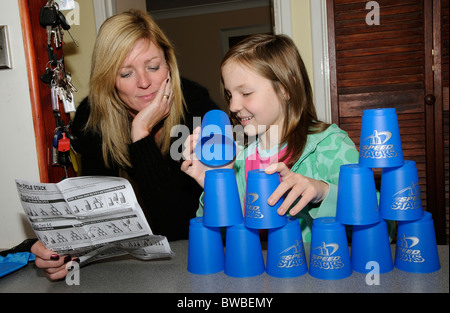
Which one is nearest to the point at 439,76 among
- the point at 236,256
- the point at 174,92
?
the point at 174,92

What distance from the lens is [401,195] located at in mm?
737

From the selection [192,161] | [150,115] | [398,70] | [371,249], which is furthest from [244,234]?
[398,70]

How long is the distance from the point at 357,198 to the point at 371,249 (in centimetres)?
10

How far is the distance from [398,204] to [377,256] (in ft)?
0.35

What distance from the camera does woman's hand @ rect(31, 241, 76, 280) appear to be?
2.71 ft

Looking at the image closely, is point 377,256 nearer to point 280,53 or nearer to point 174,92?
point 280,53

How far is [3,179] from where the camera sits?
1.23 metres

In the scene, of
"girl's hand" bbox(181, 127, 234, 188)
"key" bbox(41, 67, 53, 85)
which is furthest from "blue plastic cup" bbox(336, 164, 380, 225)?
"key" bbox(41, 67, 53, 85)

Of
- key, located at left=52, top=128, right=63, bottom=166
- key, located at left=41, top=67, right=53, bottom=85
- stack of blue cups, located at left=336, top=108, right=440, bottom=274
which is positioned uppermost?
key, located at left=41, top=67, right=53, bottom=85

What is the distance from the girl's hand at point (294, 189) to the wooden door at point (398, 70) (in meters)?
1.30

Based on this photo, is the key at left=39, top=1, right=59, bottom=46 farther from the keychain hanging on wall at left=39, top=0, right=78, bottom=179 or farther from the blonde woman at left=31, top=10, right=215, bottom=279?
the blonde woman at left=31, top=10, right=215, bottom=279

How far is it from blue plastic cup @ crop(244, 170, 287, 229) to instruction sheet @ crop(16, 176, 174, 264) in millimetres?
206

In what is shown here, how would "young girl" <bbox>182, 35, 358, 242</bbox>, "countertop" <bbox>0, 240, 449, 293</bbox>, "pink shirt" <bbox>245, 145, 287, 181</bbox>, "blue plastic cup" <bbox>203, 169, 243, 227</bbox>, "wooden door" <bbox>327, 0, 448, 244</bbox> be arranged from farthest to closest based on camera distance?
"wooden door" <bbox>327, 0, 448, 244</bbox>
"pink shirt" <bbox>245, 145, 287, 181</bbox>
"young girl" <bbox>182, 35, 358, 242</bbox>
"blue plastic cup" <bbox>203, 169, 243, 227</bbox>
"countertop" <bbox>0, 240, 449, 293</bbox>
